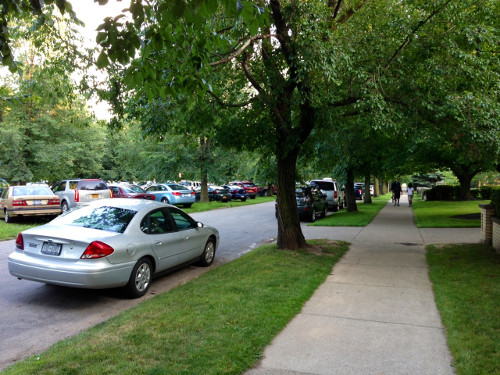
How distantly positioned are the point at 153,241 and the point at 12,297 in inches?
92.1

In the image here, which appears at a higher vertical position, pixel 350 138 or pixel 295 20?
pixel 295 20

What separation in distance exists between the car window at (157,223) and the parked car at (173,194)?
1709cm

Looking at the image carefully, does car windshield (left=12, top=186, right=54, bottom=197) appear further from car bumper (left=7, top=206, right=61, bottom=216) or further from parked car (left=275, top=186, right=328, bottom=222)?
parked car (left=275, top=186, right=328, bottom=222)

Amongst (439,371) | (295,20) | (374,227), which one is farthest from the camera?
(374,227)

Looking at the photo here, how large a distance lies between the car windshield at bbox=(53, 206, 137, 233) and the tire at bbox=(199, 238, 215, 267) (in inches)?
90.5

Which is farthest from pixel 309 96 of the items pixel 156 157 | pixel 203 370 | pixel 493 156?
pixel 156 157

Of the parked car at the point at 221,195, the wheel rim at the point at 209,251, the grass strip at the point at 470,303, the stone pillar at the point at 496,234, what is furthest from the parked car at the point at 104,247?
the parked car at the point at 221,195

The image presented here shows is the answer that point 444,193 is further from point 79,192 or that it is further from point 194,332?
point 194,332

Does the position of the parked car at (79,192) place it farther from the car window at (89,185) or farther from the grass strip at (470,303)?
the grass strip at (470,303)

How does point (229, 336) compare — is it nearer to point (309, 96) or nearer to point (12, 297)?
point (12, 297)

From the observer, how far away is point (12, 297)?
6266 millimetres

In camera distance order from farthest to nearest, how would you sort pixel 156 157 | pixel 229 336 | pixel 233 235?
pixel 156 157
pixel 233 235
pixel 229 336

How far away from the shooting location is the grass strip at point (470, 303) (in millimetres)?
3766

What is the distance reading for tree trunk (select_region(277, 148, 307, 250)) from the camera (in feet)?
30.8
